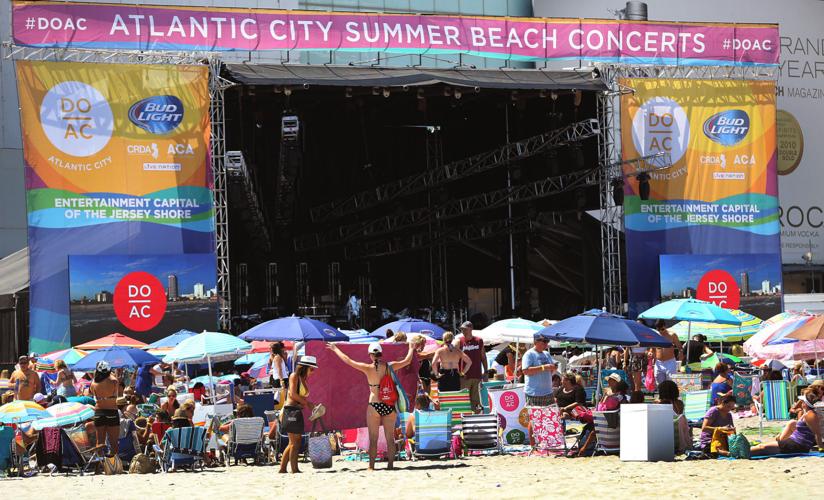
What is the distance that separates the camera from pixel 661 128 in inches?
1142

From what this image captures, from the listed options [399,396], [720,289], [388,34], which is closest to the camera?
[399,396]

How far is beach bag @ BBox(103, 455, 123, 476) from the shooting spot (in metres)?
13.6

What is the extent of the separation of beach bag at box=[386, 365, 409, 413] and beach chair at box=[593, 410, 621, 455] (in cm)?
199

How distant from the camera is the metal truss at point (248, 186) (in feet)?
88.9

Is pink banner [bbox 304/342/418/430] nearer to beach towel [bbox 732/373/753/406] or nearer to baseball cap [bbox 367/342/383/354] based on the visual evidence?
baseball cap [bbox 367/342/383/354]

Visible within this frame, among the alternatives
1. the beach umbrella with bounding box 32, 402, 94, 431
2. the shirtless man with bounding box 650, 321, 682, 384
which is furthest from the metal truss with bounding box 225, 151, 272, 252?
the beach umbrella with bounding box 32, 402, 94, 431

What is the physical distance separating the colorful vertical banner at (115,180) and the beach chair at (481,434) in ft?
39.4

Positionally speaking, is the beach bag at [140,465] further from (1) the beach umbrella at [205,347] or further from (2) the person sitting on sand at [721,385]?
(2) the person sitting on sand at [721,385]

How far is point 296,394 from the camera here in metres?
12.7

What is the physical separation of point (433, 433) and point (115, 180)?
13.5 m

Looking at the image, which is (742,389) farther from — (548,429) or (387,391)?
(387,391)

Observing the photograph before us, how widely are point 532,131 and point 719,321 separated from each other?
14.1 meters

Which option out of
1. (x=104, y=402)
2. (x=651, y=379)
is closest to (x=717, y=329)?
(x=651, y=379)

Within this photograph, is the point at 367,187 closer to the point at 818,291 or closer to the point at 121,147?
the point at 121,147
